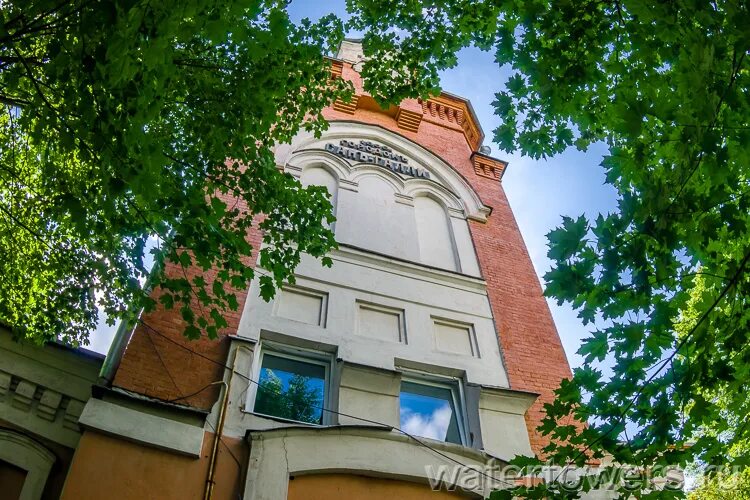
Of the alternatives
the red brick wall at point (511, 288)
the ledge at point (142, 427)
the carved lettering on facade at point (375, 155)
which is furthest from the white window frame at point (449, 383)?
the carved lettering on facade at point (375, 155)

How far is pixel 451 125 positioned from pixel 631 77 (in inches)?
351

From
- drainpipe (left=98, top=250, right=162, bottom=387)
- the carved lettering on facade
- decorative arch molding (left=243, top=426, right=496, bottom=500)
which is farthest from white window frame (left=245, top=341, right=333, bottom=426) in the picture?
the carved lettering on facade

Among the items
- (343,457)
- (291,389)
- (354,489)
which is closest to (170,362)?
(291,389)

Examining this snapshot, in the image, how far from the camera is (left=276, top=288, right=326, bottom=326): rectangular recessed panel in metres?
7.41

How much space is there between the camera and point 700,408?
166 inches

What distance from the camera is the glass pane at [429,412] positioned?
6.81 m

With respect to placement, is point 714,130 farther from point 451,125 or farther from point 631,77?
point 451,125

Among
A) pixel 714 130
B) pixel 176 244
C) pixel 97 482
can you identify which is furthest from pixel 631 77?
pixel 97 482

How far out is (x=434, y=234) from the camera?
10.2 metres

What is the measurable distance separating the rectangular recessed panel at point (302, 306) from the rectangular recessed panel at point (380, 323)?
0.54 meters

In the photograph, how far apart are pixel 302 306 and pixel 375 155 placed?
15.6 feet

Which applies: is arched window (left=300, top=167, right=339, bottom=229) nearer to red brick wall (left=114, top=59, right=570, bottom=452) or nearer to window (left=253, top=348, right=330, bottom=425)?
red brick wall (left=114, top=59, right=570, bottom=452)

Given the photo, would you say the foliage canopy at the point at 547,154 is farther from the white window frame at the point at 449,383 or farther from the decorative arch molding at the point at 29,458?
the white window frame at the point at 449,383

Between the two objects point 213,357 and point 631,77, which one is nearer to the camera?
point 631,77
